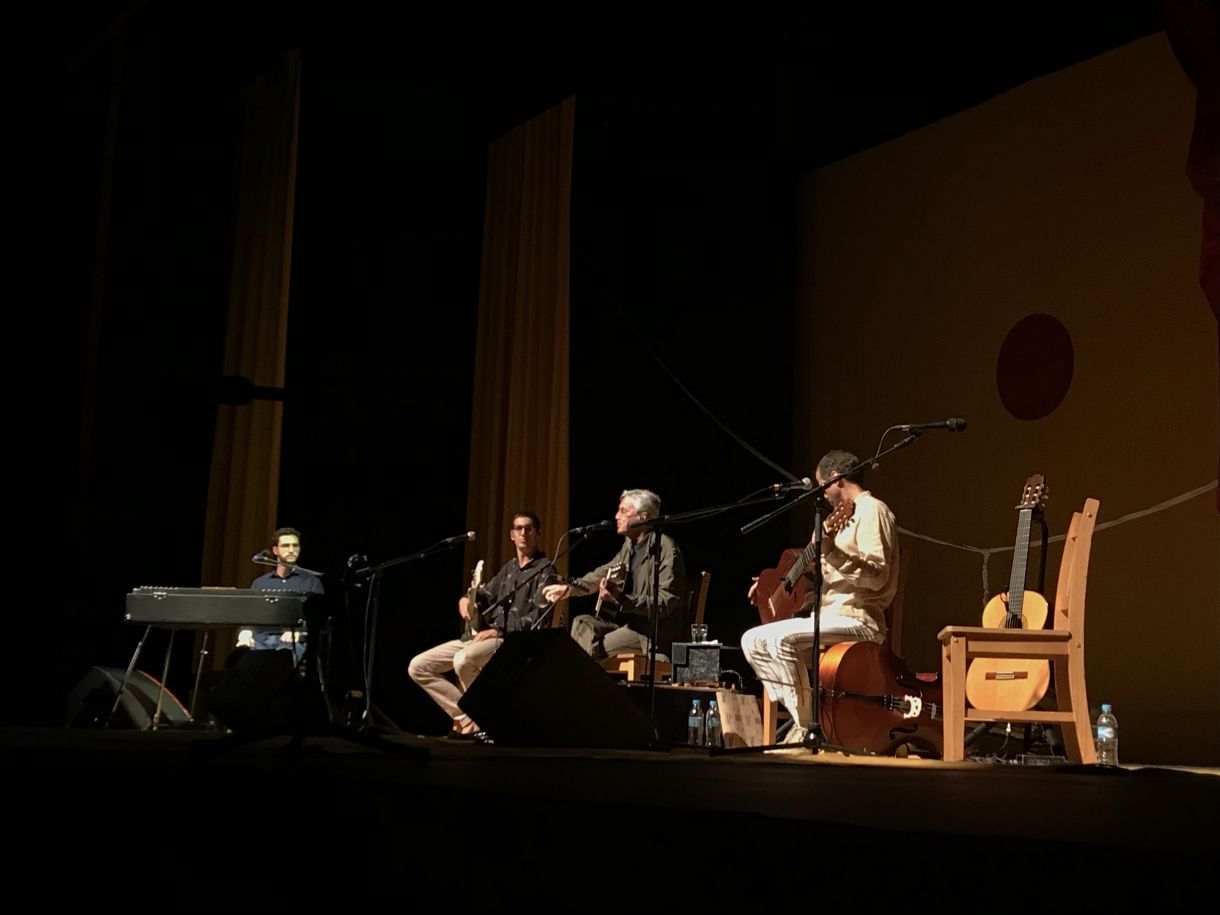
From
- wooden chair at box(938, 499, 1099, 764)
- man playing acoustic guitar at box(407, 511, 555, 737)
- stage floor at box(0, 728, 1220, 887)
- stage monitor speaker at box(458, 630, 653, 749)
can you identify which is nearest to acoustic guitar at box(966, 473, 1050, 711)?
wooden chair at box(938, 499, 1099, 764)

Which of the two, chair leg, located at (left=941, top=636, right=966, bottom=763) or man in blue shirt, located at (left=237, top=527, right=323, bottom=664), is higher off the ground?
man in blue shirt, located at (left=237, top=527, right=323, bottom=664)

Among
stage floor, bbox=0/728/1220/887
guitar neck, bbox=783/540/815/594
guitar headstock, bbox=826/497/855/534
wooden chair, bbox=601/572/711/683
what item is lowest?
stage floor, bbox=0/728/1220/887

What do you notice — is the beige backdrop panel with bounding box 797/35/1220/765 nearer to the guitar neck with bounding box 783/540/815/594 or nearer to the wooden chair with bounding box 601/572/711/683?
the wooden chair with bounding box 601/572/711/683

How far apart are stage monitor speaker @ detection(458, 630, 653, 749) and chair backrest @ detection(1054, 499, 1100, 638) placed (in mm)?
1466

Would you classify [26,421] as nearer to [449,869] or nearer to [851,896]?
[449,869]

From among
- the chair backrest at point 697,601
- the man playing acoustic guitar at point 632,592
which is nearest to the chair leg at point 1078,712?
the man playing acoustic guitar at point 632,592

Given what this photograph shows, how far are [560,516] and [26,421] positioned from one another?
4.90m

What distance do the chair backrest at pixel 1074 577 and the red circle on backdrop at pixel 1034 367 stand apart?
6.63 feet

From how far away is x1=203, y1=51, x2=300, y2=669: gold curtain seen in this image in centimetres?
716

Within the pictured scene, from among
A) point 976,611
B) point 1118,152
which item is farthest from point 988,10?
point 976,611

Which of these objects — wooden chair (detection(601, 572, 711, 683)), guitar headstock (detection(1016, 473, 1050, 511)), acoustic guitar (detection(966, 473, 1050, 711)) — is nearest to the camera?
acoustic guitar (detection(966, 473, 1050, 711))

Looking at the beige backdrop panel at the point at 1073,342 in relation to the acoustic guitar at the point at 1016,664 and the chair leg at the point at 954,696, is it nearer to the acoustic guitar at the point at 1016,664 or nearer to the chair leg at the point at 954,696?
the acoustic guitar at the point at 1016,664

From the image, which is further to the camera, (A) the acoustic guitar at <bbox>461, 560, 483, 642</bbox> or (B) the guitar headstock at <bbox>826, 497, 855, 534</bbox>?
(A) the acoustic guitar at <bbox>461, 560, 483, 642</bbox>

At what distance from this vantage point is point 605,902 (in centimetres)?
133
